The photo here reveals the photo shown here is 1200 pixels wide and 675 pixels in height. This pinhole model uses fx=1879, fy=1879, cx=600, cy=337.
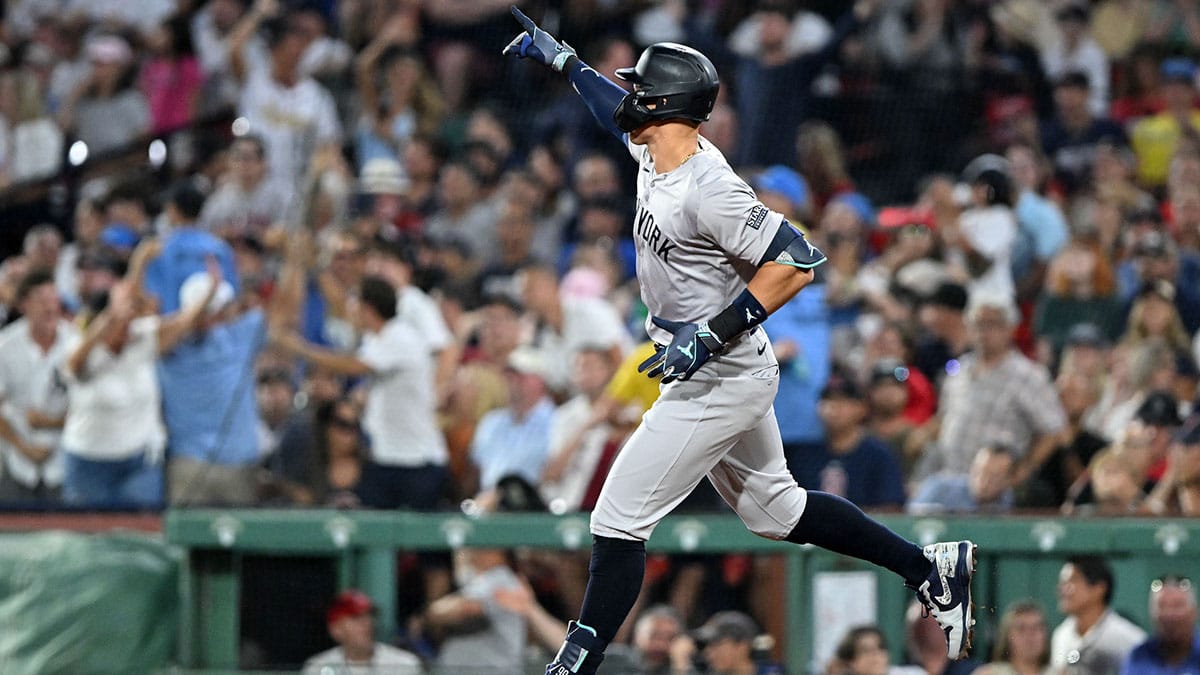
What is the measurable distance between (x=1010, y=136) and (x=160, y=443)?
15.4 ft

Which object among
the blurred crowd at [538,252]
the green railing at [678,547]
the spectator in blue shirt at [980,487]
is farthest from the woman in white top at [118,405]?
the spectator in blue shirt at [980,487]

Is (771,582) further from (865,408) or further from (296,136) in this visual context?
(296,136)

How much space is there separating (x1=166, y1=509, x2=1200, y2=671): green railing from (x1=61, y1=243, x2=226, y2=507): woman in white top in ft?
3.41

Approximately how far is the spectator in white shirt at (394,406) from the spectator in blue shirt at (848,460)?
1480 millimetres

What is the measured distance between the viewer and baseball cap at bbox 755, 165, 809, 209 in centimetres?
842

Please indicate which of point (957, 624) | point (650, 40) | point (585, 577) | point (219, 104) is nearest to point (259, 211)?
point (219, 104)

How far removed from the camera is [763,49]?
397 inches

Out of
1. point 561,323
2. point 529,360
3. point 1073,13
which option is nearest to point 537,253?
point 561,323

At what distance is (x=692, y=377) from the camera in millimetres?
4434

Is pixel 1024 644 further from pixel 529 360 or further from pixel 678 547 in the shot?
pixel 529 360

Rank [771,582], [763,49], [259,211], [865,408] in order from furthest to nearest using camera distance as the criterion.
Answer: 1. [763,49]
2. [259,211]
3. [865,408]
4. [771,582]

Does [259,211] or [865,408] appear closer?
[865,408]

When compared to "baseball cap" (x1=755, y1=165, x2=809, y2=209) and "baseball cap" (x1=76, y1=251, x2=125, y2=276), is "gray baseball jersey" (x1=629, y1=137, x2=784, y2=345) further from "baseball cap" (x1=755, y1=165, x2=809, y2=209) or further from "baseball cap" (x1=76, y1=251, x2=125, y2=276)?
"baseball cap" (x1=76, y1=251, x2=125, y2=276)

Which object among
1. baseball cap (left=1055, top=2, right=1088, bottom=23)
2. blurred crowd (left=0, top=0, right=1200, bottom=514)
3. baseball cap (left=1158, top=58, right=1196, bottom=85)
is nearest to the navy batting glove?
blurred crowd (left=0, top=0, right=1200, bottom=514)
